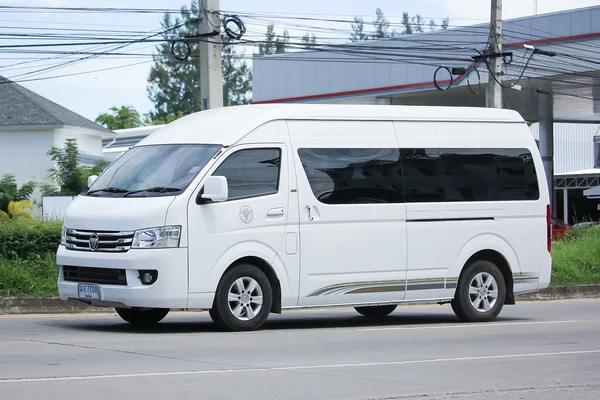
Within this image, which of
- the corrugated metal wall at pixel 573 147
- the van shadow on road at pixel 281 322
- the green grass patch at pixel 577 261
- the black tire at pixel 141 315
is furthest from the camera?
the corrugated metal wall at pixel 573 147

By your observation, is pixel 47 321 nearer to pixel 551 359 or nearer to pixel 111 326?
pixel 111 326

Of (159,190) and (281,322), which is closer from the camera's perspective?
(159,190)

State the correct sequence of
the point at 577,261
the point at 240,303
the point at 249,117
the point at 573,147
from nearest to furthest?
1. the point at 240,303
2. the point at 249,117
3. the point at 577,261
4. the point at 573,147

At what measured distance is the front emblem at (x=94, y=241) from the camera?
1240cm

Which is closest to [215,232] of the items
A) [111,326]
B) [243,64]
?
[111,326]

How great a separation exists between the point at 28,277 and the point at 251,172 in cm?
470

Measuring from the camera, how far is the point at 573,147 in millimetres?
68562

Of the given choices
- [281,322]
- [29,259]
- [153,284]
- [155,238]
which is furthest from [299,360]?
[29,259]

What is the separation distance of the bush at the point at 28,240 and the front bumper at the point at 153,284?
4477 mm

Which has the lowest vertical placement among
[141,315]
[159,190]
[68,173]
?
[141,315]

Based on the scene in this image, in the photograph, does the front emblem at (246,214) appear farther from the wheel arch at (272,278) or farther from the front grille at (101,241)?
the front grille at (101,241)

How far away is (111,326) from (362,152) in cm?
378

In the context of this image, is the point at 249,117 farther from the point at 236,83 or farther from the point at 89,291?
the point at 236,83

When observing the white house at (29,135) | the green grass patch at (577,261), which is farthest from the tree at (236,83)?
the green grass patch at (577,261)
